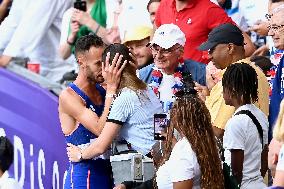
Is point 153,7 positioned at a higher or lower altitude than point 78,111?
higher

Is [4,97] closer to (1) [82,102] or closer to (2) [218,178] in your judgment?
(1) [82,102]

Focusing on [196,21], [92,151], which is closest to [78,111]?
[92,151]

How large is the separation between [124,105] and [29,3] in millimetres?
4564

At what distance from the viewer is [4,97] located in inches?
429

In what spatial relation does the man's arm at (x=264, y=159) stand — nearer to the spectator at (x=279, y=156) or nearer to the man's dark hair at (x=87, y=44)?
the spectator at (x=279, y=156)

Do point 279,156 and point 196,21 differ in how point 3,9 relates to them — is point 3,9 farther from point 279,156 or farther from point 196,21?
point 279,156

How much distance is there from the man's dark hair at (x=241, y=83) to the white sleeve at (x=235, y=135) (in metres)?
0.21

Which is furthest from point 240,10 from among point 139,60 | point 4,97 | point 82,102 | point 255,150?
point 255,150

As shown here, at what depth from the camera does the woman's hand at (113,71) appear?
316 inches

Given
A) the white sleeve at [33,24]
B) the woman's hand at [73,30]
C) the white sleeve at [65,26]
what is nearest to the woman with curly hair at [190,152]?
the woman's hand at [73,30]

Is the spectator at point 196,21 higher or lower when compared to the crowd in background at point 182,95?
higher

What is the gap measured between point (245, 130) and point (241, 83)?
38 centimetres

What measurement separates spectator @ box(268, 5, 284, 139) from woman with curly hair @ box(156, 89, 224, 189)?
1480 mm

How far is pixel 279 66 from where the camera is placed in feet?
27.6
